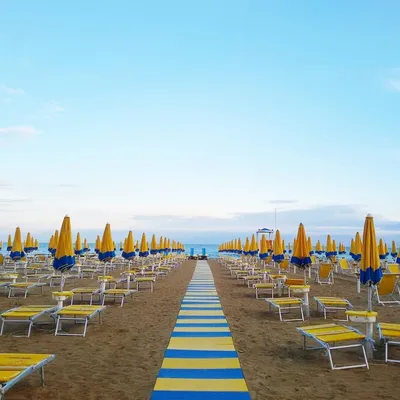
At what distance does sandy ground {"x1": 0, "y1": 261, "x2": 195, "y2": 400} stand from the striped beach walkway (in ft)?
0.60

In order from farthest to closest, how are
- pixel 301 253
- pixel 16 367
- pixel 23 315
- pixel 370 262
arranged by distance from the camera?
1. pixel 301 253
2. pixel 23 315
3. pixel 370 262
4. pixel 16 367

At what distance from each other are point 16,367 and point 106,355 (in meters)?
1.82

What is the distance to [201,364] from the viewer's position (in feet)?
16.0

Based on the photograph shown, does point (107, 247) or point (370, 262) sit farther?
point (107, 247)

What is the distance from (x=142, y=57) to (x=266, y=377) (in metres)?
13.4

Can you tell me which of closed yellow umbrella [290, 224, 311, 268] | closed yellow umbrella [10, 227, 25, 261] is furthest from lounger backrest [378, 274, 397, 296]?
closed yellow umbrella [10, 227, 25, 261]

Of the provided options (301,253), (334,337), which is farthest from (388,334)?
(301,253)

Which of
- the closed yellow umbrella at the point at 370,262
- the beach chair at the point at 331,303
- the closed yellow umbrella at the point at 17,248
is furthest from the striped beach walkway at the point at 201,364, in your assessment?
the closed yellow umbrella at the point at 17,248

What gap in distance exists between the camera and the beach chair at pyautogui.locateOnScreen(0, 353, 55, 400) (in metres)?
3.44

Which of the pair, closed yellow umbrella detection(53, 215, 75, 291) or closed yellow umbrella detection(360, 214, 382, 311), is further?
closed yellow umbrella detection(53, 215, 75, 291)

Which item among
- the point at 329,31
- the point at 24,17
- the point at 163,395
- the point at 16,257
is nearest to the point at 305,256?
the point at 163,395

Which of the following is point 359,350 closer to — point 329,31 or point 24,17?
point 329,31

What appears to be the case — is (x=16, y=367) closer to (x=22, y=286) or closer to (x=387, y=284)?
(x=22, y=286)

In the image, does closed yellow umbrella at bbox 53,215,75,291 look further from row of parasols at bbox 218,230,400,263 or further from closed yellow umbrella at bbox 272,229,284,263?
closed yellow umbrella at bbox 272,229,284,263
